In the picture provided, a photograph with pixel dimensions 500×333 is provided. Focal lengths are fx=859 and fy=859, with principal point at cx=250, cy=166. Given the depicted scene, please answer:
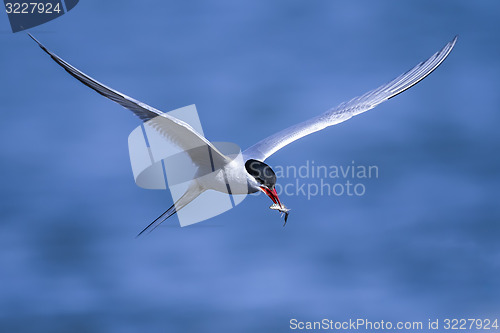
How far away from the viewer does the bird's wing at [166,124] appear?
504 cm

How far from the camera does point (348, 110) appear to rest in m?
7.33

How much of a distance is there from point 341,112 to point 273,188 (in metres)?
1.32

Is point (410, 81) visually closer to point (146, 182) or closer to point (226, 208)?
point (226, 208)

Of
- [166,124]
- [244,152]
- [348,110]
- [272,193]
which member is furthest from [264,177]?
[348,110]

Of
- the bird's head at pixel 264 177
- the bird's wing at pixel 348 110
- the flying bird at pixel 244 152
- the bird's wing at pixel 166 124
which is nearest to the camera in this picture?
the bird's wing at pixel 166 124

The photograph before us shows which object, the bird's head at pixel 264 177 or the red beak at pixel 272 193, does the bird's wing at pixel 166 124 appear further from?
the red beak at pixel 272 193

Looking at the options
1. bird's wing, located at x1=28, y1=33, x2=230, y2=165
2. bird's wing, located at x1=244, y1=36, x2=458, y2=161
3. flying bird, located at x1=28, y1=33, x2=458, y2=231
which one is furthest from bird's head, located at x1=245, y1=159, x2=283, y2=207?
bird's wing, located at x1=244, y1=36, x2=458, y2=161

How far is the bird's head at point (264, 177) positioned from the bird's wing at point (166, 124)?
8.4 inches

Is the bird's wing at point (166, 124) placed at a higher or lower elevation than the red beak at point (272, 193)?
higher

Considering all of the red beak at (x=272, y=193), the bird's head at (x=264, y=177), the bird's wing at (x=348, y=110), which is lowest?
the red beak at (x=272, y=193)

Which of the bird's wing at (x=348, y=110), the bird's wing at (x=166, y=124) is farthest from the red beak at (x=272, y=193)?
the bird's wing at (x=348, y=110)

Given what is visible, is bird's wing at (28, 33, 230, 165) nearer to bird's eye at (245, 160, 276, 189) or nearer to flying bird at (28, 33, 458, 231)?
flying bird at (28, 33, 458, 231)

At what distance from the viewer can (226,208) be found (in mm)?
6902

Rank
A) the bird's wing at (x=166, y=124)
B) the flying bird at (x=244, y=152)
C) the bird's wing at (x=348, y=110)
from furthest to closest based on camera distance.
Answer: the bird's wing at (x=348, y=110)
the flying bird at (x=244, y=152)
the bird's wing at (x=166, y=124)
